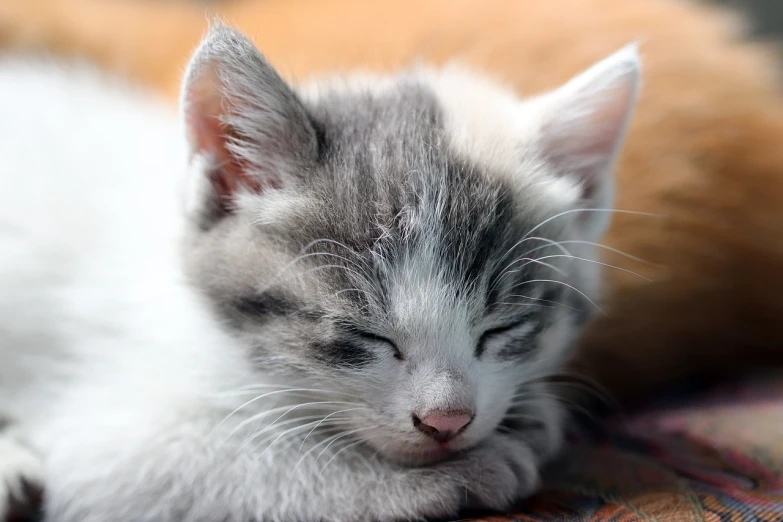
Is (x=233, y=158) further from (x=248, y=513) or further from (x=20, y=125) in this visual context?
(x=20, y=125)

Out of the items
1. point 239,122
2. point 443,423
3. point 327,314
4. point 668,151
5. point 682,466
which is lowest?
point 682,466

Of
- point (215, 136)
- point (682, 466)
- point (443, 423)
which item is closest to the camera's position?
point (443, 423)

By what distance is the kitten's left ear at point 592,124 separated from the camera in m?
0.85

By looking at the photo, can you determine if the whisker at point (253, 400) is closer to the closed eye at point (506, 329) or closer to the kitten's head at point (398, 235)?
the kitten's head at point (398, 235)

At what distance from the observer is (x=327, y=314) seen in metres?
0.75

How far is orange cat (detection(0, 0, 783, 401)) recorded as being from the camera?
3.89ft

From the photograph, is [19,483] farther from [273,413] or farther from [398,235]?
[398,235]

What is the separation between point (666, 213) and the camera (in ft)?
3.86

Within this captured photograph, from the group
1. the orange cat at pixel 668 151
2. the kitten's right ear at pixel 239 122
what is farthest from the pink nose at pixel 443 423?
the orange cat at pixel 668 151

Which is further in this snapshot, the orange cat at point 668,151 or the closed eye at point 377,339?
the orange cat at point 668,151

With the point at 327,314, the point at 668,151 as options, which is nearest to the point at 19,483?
the point at 327,314

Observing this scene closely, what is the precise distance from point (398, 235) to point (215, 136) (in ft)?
0.88

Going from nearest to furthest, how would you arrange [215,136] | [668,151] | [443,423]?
[443,423] → [215,136] → [668,151]

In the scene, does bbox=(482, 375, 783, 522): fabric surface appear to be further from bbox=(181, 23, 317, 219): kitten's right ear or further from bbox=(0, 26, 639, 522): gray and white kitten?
bbox=(181, 23, 317, 219): kitten's right ear
